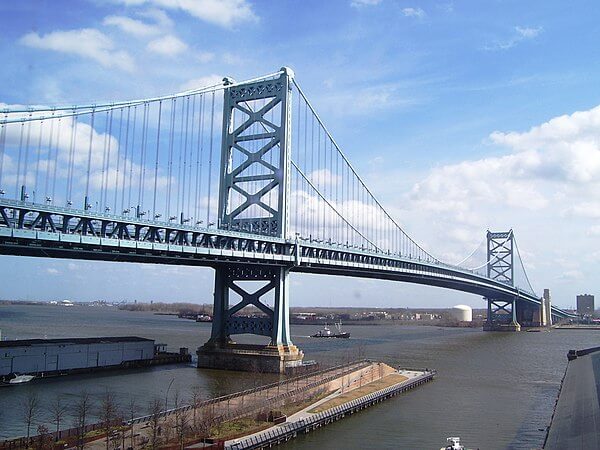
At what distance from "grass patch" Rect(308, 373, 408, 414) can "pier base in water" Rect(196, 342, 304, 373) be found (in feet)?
22.1

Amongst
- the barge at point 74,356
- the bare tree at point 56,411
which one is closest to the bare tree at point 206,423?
the bare tree at point 56,411

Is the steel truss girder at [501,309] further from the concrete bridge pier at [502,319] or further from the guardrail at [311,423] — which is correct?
the guardrail at [311,423]

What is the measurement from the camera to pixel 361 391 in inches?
1277

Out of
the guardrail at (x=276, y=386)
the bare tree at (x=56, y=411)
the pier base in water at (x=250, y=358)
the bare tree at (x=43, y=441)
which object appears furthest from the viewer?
the pier base in water at (x=250, y=358)

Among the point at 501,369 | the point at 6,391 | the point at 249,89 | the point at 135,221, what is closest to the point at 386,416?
the point at 135,221

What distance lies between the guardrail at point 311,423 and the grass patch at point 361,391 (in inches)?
15.4

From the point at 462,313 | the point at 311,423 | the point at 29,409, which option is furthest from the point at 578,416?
the point at 462,313

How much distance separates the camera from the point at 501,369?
4788 centimetres

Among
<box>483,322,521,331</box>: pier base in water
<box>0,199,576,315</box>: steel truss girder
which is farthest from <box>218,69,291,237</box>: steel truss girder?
<box>483,322,521,331</box>: pier base in water

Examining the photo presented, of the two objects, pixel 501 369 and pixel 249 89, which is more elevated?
pixel 249 89

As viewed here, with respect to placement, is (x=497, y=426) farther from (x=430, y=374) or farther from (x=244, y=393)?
(x=430, y=374)

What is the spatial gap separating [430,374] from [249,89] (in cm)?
2493

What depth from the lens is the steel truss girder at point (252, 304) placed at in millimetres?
43812

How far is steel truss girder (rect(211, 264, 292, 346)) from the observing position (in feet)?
144
